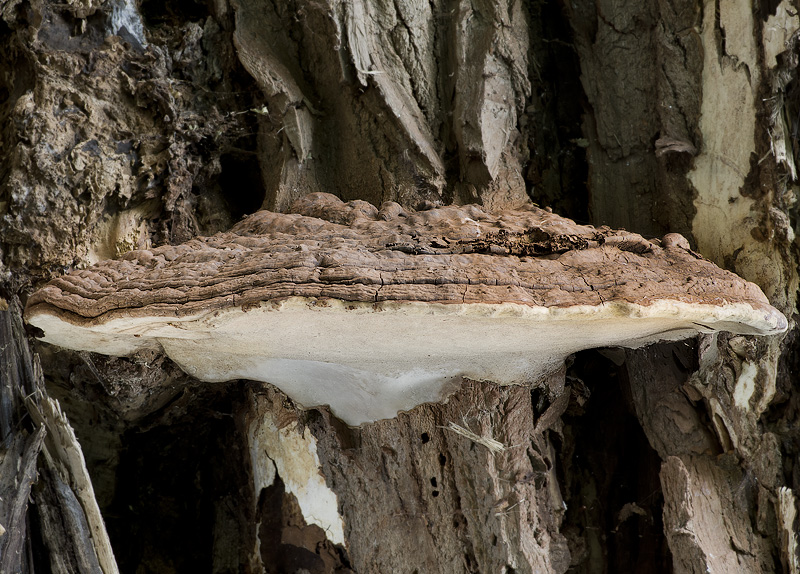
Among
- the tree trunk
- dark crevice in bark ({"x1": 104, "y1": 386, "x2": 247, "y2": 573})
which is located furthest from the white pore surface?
dark crevice in bark ({"x1": 104, "y1": 386, "x2": 247, "y2": 573})

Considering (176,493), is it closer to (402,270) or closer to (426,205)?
(426,205)

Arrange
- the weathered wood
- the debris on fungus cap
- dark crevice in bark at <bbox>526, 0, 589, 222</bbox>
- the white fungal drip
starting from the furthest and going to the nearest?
dark crevice in bark at <bbox>526, 0, 589, 222</bbox> → the white fungal drip → the weathered wood → the debris on fungus cap

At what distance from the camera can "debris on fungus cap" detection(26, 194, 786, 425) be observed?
57.9 inches

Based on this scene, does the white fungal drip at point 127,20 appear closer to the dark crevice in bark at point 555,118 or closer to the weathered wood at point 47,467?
the weathered wood at point 47,467

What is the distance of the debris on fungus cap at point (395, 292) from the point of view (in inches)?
57.9

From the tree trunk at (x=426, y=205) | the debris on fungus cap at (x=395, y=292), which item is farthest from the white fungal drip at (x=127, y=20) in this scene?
the debris on fungus cap at (x=395, y=292)

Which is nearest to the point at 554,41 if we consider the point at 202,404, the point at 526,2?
the point at 526,2

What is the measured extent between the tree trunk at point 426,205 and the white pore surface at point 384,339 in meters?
0.14

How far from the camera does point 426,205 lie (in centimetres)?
214

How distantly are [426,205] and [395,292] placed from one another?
0.75 meters

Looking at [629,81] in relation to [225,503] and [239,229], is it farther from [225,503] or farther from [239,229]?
[225,503]

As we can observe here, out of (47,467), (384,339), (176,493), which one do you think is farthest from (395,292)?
(176,493)

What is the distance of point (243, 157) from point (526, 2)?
134cm

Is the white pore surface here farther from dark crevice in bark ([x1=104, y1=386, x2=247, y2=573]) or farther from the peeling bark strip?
dark crevice in bark ([x1=104, y1=386, x2=247, y2=573])
